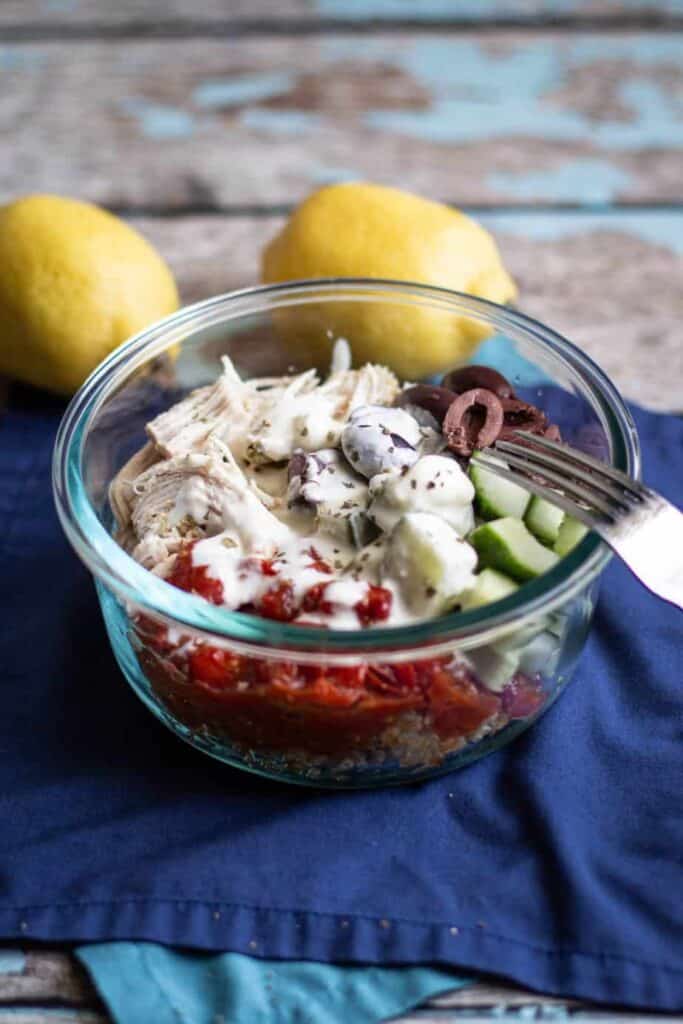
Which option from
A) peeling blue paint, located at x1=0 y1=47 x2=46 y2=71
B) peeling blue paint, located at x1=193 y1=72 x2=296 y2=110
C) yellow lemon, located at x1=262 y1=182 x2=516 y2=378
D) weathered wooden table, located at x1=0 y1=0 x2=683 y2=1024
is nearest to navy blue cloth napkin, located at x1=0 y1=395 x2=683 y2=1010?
yellow lemon, located at x1=262 y1=182 x2=516 y2=378

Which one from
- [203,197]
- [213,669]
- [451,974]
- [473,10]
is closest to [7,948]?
[213,669]

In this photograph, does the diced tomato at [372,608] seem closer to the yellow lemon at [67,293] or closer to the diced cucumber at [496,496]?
the diced cucumber at [496,496]

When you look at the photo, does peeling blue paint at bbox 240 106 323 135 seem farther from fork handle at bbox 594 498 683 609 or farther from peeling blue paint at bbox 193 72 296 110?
fork handle at bbox 594 498 683 609

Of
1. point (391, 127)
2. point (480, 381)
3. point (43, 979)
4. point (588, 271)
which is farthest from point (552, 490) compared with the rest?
point (391, 127)

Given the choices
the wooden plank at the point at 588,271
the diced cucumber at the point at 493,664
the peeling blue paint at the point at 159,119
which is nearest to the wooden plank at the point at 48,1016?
the diced cucumber at the point at 493,664

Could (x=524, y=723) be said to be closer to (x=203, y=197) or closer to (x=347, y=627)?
(x=347, y=627)
